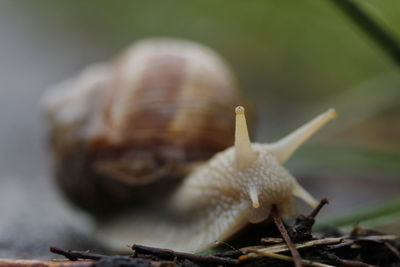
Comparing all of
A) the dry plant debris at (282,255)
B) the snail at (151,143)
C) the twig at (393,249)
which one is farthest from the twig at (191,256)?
the snail at (151,143)

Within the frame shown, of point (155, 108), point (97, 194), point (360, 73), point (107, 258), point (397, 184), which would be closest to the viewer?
point (107, 258)

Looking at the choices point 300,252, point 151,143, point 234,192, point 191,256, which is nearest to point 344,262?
point 300,252

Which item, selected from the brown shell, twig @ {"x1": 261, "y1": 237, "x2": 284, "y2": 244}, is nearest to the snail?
the brown shell

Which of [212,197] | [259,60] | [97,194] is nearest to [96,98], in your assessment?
[97,194]

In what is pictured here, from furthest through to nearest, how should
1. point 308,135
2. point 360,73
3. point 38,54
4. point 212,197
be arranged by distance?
1. point 38,54
2. point 360,73
3. point 212,197
4. point 308,135

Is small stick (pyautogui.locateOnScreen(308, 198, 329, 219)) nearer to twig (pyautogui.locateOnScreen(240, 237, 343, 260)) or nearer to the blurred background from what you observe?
twig (pyautogui.locateOnScreen(240, 237, 343, 260))

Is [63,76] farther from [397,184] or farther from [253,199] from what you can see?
[253,199]
